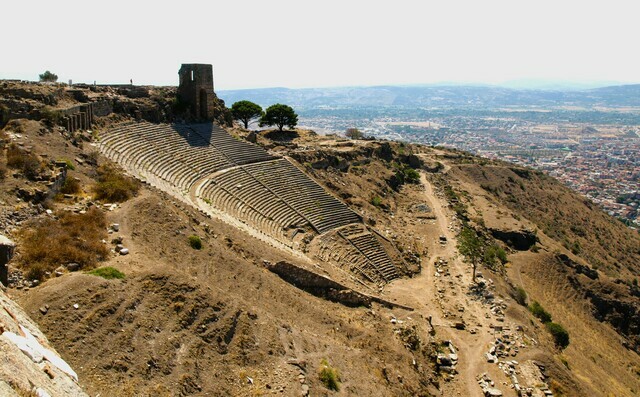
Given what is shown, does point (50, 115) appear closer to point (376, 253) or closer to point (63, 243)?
point (63, 243)

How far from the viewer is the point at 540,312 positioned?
99.2ft

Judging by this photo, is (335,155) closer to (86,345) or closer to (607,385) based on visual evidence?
(607,385)

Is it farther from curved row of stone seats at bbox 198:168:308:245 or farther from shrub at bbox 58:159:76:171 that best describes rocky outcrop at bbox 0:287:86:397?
curved row of stone seats at bbox 198:168:308:245

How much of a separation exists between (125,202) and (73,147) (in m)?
6.92

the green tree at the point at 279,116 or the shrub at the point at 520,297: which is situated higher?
the green tree at the point at 279,116

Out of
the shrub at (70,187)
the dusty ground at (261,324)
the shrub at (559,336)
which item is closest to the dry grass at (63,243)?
the dusty ground at (261,324)

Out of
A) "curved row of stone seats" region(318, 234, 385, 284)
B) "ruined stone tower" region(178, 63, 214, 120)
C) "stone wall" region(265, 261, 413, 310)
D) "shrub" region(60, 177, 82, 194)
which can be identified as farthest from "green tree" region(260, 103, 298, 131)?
"shrub" region(60, 177, 82, 194)

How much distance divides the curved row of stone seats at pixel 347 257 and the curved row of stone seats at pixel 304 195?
1281 millimetres

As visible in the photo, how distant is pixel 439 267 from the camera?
33625mm

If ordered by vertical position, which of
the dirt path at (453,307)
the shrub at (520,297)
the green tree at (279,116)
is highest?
the green tree at (279,116)

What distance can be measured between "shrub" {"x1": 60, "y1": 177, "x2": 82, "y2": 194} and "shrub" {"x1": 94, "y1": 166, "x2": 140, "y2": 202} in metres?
0.79

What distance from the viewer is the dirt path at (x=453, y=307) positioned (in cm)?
2122

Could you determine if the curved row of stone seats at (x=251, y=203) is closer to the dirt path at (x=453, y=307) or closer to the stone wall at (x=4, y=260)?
the dirt path at (x=453, y=307)

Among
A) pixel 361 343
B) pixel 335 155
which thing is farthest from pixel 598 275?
pixel 361 343
